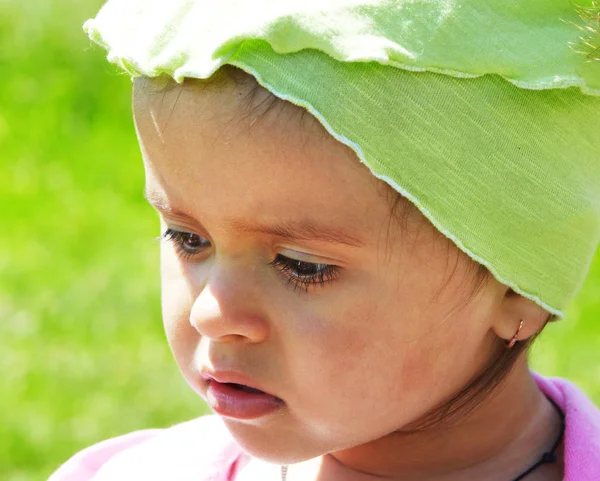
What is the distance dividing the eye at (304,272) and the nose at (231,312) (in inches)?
2.2

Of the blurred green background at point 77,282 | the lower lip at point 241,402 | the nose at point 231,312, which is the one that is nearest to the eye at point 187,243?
the nose at point 231,312

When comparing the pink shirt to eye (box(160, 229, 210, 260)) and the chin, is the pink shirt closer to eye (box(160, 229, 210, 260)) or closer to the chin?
the chin

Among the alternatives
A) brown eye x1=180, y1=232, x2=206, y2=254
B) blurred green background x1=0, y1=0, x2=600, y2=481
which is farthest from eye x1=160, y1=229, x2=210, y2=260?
blurred green background x1=0, y1=0, x2=600, y2=481

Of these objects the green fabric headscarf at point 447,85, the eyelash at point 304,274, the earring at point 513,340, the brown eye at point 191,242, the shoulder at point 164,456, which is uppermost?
the green fabric headscarf at point 447,85

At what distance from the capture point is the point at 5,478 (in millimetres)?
2846

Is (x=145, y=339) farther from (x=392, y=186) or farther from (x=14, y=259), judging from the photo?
(x=392, y=186)

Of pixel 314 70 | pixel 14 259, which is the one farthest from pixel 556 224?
pixel 14 259

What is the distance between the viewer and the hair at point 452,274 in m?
1.51

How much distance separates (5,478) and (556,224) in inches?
69.3

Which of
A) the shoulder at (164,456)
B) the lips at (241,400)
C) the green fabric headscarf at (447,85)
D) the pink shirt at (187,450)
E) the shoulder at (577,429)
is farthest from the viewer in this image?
the shoulder at (164,456)

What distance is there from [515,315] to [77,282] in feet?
7.38

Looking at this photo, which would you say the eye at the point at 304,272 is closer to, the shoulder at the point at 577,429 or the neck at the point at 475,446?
the neck at the point at 475,446

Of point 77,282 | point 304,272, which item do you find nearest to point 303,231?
point 304,272

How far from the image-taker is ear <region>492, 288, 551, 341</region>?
1714 mm
